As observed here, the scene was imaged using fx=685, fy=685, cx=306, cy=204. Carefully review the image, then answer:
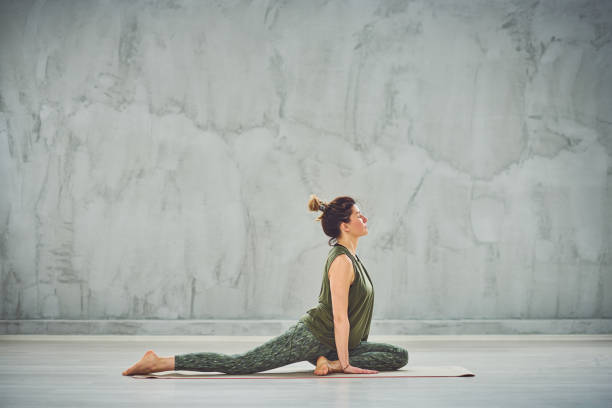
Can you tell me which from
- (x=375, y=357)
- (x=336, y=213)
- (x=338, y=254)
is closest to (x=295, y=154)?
(x=336, y=213)

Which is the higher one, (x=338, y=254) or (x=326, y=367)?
(x=338, y=254)

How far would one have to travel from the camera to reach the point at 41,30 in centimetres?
530

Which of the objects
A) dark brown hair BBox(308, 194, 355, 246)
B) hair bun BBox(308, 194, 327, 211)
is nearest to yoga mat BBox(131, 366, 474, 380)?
dark brown hair BBox(308, 194, 355, 246)

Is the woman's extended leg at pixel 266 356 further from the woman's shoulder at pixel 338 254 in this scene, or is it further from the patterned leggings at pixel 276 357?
the woman's shoulder at pixel 338 254

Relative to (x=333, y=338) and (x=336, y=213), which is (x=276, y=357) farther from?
(x=336, y=213)

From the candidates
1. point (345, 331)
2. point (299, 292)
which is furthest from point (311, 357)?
point (299, 292)

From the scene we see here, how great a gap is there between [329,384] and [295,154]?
109 inches

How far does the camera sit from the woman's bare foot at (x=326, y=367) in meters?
2.93

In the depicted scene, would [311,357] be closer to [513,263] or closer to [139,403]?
[139,403]

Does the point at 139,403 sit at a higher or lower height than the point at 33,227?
lower

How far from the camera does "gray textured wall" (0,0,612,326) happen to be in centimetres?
516

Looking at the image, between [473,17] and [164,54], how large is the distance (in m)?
2.41

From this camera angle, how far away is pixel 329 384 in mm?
2689

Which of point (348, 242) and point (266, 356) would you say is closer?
point (266, 356)
